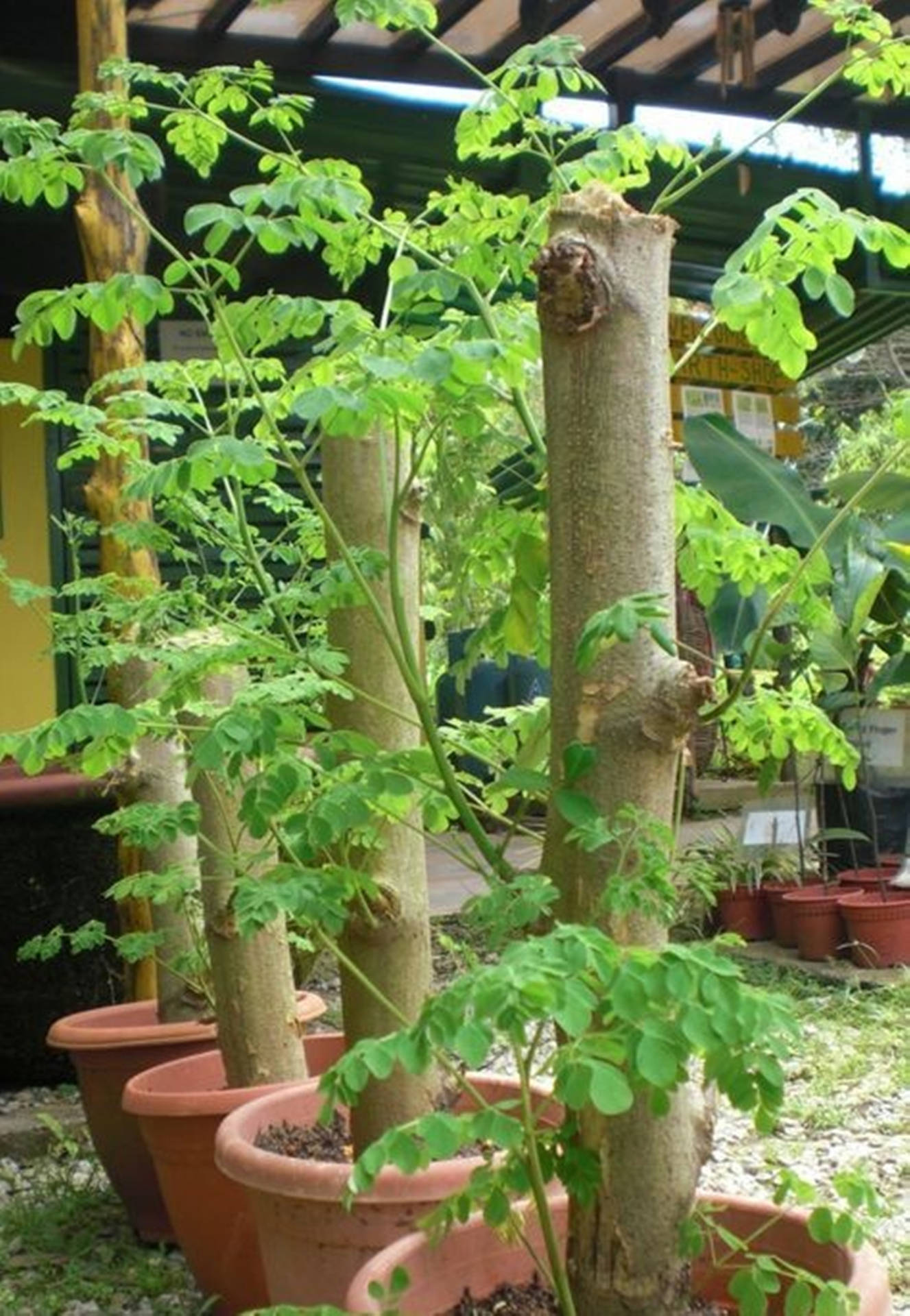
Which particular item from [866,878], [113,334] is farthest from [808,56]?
[113,334]

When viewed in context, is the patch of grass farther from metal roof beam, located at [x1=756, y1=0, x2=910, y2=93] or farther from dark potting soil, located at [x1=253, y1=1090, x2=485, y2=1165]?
metal roof beam, located at [x1=756, y1=0, x2=910, y2=93]

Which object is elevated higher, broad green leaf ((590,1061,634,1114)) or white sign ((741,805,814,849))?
broad green leaf ((590,1061,634,1114))

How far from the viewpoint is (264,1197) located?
2.70 meters

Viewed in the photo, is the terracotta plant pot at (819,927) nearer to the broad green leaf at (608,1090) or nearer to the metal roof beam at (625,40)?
the metal roof beam at (625,40)

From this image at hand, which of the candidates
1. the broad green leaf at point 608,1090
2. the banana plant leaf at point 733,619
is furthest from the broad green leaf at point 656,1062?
the banana plant leaf at point 733,619

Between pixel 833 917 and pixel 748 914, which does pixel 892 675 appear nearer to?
pixel 833 917

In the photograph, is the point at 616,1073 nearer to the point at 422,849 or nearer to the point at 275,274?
the point at 422,849

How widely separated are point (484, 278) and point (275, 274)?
6.88m

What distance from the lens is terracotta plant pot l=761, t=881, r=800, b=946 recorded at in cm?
691

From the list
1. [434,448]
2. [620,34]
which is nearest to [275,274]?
[620,34]

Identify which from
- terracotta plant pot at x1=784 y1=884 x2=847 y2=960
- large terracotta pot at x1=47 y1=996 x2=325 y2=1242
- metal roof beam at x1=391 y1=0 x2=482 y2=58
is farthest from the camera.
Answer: metal roof beam at x1=391 y1=0 x2=482 y2=58

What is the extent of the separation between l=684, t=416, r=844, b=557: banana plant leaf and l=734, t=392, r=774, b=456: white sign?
13.9ft

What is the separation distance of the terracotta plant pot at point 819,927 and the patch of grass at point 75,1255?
9.97ft

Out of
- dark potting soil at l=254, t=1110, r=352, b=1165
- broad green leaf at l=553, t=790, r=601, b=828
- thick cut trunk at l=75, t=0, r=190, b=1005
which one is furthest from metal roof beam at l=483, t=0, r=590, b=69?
broad green leaf at l=553, t=790, r=601, b=828
